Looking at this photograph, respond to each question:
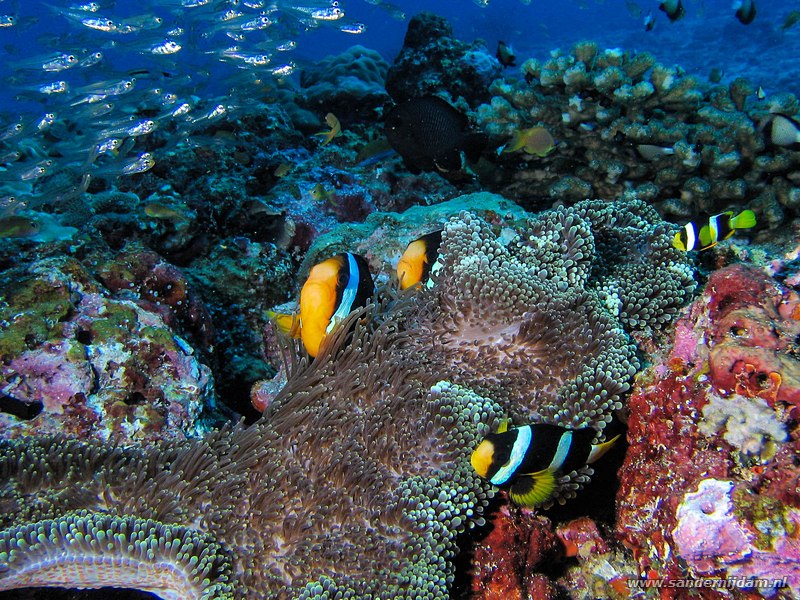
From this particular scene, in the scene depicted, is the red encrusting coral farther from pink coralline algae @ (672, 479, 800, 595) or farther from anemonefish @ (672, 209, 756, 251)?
anemonefish @ (672, 209, 756, 251)

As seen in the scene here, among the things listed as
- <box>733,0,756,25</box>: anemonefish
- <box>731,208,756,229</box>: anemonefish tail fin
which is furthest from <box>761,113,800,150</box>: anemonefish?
<box>733,0,756,25</box>: anemonefish

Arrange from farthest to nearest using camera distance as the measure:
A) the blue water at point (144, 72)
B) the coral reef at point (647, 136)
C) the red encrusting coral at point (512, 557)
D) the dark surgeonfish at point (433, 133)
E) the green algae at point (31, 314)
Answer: the blue water at point (144, 72), the coral reef at point (647, 136), the dark surgeonfish at point (433, 133), the green algae at point (31, 314), the red encrusting coral at point (512, 557)

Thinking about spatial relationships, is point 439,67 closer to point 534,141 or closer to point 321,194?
point 534,141

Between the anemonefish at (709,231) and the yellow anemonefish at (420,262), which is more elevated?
the anemonefish at (709,231)

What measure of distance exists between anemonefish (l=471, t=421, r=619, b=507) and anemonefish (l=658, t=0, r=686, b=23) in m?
9.08

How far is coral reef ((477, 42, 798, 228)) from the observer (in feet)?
17.6

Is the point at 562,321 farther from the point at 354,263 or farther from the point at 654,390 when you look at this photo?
the point at 354,263

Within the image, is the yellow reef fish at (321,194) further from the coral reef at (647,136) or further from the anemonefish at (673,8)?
the anemonefish at (673,8)

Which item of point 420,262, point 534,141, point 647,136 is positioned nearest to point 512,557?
point 420,262

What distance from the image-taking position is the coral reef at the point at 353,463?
187 centimetres

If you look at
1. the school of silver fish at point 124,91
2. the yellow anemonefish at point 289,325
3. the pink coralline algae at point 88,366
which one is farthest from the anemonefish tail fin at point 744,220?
the school of silver fish at point 124,91

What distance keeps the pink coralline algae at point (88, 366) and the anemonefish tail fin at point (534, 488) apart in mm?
1873

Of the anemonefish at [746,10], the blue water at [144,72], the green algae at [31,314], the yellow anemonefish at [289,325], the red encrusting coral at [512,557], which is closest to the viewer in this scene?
the red encrusting coral at [512,557]

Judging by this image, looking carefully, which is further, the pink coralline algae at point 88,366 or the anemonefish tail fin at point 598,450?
the pink coralline algae at point 88,366
